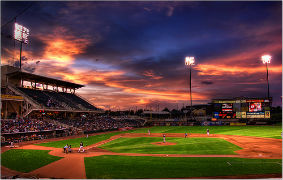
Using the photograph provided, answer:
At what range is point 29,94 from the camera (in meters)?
50.6

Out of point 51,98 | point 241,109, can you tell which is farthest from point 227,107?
point 51,98

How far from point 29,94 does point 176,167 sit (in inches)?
1825

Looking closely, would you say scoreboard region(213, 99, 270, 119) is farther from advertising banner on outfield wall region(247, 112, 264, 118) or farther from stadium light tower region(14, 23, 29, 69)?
stadium light tower region(14, 23, 29, 69)

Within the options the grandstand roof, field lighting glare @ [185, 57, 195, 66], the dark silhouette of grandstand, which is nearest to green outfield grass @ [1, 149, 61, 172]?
the dark silhouette of grandstand

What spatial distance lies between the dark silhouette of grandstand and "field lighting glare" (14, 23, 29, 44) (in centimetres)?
890

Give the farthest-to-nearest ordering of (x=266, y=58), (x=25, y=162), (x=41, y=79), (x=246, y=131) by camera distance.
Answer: (x=41, y=79), (x=246, y=131), (x=266, y=58), (x=25, y=162)

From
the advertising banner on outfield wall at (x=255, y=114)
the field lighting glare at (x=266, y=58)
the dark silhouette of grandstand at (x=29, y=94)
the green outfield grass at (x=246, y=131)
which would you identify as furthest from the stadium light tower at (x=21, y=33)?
the advertising banner on outfield wall at (x=255, y=114)

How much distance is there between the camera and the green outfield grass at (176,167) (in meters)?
14.5

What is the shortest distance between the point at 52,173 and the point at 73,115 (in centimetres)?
4581

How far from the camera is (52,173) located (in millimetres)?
16000

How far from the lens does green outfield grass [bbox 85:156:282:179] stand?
14516mm

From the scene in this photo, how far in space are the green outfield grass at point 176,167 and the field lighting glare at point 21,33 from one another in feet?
120

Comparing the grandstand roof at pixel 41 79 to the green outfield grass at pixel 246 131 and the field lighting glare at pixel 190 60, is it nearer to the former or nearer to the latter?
the green outfield grass at pixel 246 131

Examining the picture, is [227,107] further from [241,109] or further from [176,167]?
[176,167]
